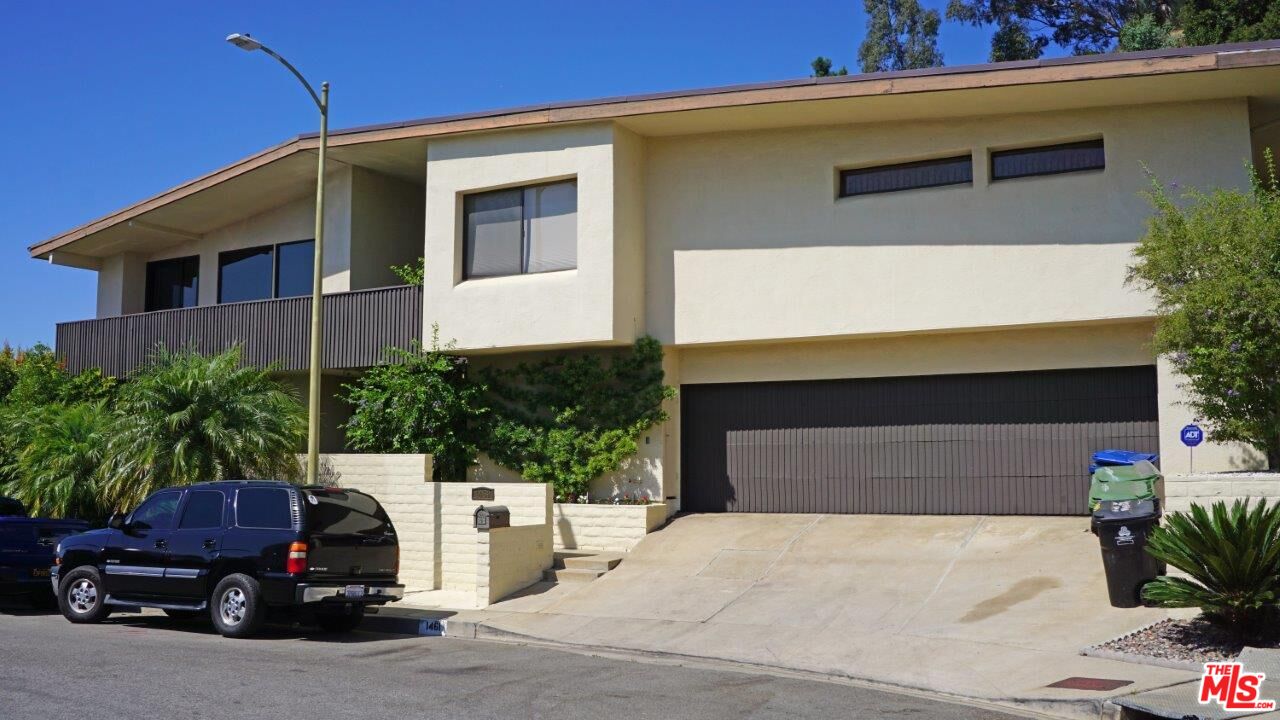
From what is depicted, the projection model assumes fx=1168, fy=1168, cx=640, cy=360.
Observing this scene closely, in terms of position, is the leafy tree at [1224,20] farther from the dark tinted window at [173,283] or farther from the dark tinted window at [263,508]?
the dark tinted window at [263,508]

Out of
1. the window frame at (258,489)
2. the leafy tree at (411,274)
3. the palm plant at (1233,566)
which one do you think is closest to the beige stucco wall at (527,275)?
the leafy tree at (411,274)

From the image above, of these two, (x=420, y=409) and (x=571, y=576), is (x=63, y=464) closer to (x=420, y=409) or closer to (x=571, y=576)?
(x=420, y=409)

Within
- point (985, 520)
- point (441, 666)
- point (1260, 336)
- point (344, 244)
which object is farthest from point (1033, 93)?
point (344, 244)

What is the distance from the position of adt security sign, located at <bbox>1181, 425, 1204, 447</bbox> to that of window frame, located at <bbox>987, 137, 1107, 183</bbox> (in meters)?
3.84

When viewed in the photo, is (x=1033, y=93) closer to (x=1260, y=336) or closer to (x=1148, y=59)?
(x=1148, y=59)

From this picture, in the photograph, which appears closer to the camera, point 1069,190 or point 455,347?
point 1069,190

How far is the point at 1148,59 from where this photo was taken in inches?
591

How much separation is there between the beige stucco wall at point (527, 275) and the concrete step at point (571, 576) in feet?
12.1

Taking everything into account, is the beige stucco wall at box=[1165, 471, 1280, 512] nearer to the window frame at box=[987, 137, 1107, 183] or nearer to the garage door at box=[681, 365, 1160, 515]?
the garage door at box=[681, 365, 1160, 515]

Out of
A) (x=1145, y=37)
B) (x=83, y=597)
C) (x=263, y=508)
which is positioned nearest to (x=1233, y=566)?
(x=263, y=508)

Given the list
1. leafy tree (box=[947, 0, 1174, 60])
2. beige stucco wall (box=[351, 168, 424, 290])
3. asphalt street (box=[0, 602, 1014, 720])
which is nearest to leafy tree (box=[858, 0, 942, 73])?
leafy tree (box=[947, 0, 1174, 60])

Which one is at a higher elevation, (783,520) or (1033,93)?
(1033,93)

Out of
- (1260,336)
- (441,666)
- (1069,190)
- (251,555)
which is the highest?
(1069,190)

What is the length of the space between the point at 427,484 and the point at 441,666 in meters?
6.33
